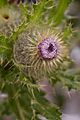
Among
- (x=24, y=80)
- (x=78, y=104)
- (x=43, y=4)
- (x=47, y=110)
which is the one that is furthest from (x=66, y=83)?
(x=78, y=104)

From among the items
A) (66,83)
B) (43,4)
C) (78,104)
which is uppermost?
(78,104)

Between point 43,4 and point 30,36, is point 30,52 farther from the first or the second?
point 43,4
